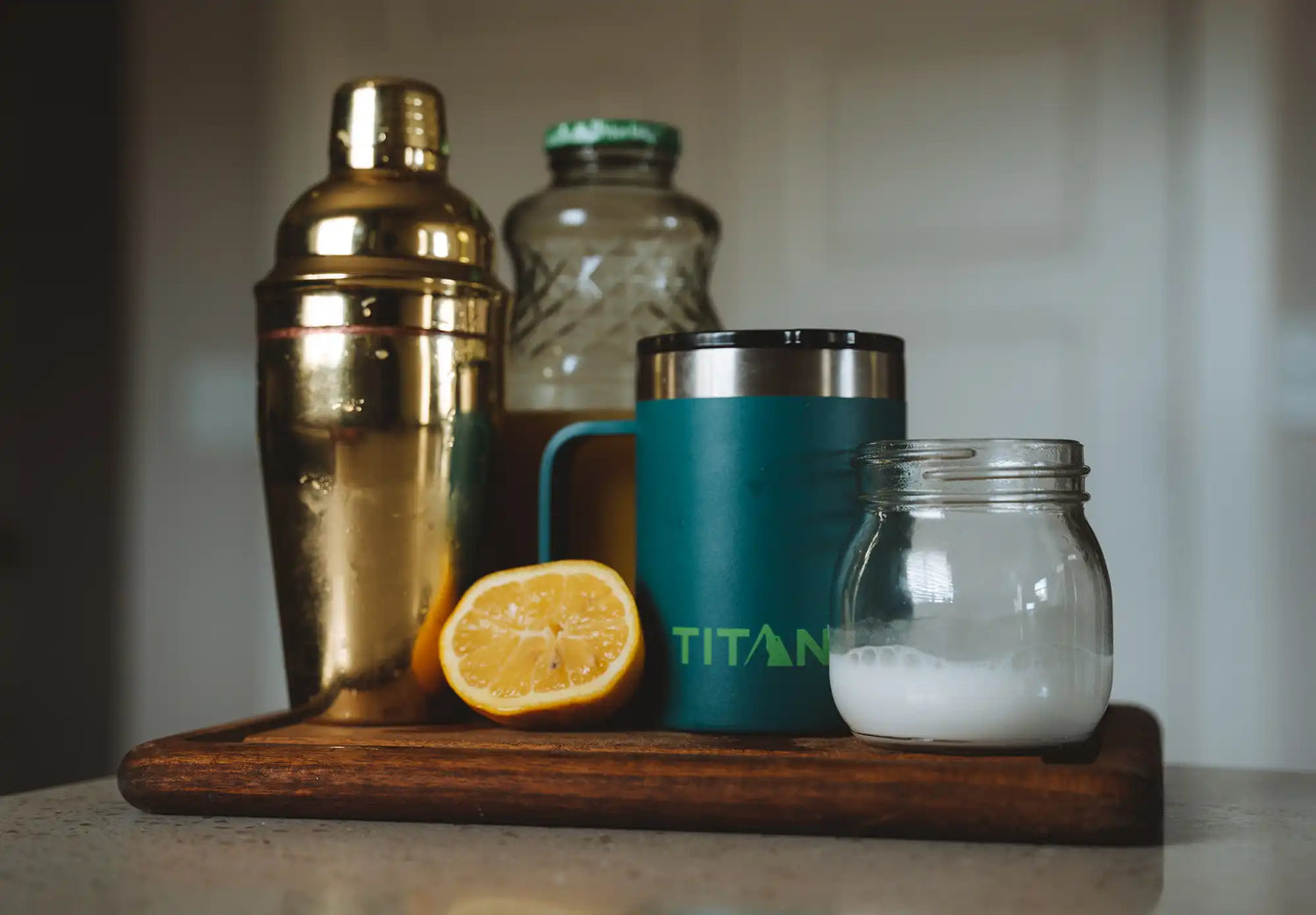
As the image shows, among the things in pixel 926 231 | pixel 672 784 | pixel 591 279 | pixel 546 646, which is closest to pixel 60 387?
pixel 926 231

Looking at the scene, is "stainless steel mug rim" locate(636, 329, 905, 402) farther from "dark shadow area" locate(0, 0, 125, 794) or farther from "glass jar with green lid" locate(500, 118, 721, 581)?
"dark shadow area" locate(0, 0, 125, 794)

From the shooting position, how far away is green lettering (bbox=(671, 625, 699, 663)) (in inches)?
29.1

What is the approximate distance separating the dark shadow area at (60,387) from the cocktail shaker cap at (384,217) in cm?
148

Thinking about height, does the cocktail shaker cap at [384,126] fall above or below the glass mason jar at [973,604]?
above

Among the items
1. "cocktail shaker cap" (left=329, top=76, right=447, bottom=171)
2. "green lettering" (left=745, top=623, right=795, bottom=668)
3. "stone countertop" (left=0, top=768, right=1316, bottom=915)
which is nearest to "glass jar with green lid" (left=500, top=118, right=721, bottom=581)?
"cocktail shaker cap" (left=329, top=76, right=447, bottom=171)

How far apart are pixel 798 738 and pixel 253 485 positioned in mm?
1658

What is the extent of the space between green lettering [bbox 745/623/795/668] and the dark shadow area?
1.72m

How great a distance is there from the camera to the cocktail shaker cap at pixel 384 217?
790mm

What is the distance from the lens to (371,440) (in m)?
0.78

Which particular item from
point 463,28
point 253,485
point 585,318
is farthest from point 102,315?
point 585,318

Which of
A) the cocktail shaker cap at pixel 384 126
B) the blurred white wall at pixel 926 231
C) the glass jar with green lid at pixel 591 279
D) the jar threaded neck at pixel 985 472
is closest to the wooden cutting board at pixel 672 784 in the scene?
the jar threaded neck at pixel 985 472

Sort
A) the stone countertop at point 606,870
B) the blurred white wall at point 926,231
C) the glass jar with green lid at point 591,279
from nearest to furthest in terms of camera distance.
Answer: the stone countertop at point 606,870 → the glass jar with green lid at point 591,279 → the blurred white wall at point 926,231

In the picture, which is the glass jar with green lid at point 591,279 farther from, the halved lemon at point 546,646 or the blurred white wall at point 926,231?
the blurred white wall at point 926,231

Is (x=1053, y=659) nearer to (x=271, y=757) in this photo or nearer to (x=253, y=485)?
(x=271, y=757)
